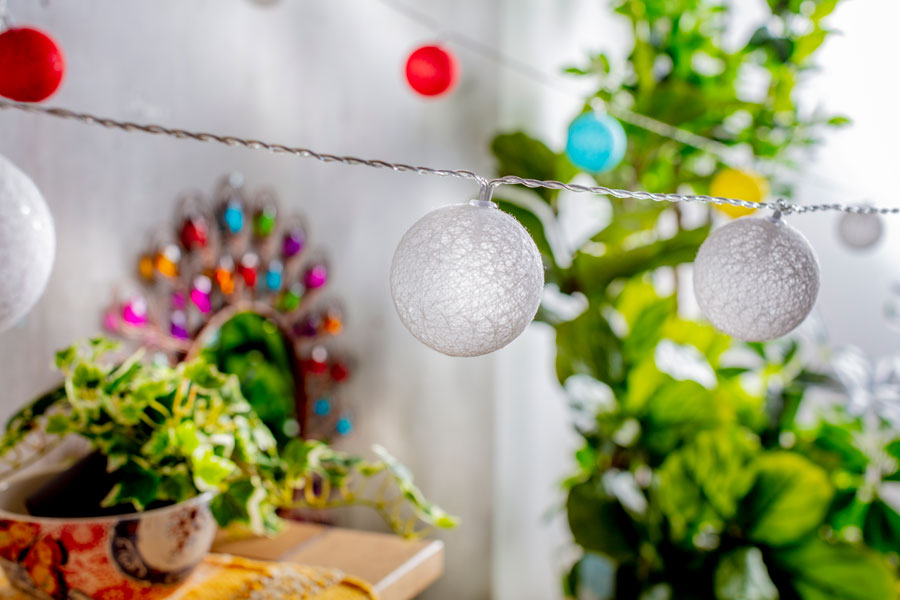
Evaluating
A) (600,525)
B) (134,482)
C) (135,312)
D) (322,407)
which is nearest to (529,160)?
(322,407)

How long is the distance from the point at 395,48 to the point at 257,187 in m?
0.55

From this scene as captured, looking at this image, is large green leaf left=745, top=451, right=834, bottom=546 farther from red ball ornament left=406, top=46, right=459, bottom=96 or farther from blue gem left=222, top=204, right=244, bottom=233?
blue gem left=222, top=204, right=244, bottom=233

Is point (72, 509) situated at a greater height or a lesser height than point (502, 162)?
lesser

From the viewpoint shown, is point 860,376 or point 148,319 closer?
point 148,319

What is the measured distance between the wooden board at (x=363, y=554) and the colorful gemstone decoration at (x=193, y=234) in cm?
44

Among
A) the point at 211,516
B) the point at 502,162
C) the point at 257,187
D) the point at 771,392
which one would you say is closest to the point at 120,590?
the point at 211,516

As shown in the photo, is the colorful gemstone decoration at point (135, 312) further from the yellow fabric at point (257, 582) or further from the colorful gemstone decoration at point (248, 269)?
the yellow fabric at point (257, 582)

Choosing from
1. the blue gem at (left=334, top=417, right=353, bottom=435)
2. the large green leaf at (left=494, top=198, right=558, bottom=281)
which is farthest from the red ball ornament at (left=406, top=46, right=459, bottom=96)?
the blue gem at (left=334, top=417, right=353, bottom=435)

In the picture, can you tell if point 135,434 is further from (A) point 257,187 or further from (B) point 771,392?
(B) point 771,392

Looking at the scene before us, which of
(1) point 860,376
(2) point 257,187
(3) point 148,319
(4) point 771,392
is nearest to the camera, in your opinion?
(3) point 148,319

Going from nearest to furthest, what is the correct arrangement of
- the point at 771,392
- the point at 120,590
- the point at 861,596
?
the point at 120,590 < the point at 861,596 < the point at 771,392

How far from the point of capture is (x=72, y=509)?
34.0 inches

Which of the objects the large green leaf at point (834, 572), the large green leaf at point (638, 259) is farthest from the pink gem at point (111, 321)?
the large green leaf at point (834, 572)

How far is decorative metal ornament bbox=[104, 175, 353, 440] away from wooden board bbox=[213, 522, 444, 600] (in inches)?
11.2
